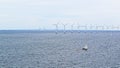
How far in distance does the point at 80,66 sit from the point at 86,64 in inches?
179

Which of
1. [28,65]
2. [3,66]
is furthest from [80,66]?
[3,66]

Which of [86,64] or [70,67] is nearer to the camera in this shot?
[70,67]

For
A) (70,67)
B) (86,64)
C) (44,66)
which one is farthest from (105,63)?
(44,66)

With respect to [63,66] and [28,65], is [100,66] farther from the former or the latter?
[28,65]

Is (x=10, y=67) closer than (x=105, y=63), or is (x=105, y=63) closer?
(x=10, y=67)

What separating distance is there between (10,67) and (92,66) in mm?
22748

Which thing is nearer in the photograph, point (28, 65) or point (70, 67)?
point (70, 67)

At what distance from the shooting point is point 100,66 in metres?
80.8

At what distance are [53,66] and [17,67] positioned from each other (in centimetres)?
989

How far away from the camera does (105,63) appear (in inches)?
3410

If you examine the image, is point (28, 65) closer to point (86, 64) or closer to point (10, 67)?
point (10, 67)

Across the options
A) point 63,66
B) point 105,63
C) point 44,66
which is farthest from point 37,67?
point 105,63

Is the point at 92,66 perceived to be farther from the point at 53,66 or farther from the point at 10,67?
the point at 10,67

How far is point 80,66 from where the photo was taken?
80.6m
